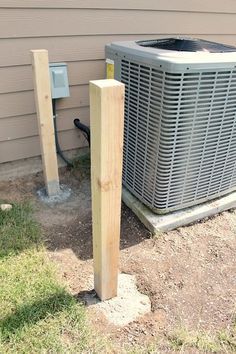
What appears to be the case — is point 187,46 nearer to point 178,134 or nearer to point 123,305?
point 178,134

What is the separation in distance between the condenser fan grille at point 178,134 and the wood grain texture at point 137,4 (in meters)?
0.64

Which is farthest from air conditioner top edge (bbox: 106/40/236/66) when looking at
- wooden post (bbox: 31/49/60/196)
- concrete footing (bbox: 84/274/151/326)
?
concrete footing (bbox: 84/274/151/326)

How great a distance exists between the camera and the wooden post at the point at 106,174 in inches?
50.1

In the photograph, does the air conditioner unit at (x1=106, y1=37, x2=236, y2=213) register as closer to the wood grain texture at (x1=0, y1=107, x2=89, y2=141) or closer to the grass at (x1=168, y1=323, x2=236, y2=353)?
the wood grain texture at (x1=0, y1=107, x2=89, y2=141)

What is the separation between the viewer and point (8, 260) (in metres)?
1.94

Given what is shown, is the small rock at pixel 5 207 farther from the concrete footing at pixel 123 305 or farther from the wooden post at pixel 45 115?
the concrete footing at pixel 123 305

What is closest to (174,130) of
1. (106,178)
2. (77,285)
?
(106,178)

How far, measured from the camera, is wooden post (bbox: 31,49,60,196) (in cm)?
212

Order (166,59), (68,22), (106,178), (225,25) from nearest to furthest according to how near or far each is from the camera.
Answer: (106,178) → (166,59) → (68,22) → (225,25)

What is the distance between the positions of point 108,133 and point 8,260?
1.04m

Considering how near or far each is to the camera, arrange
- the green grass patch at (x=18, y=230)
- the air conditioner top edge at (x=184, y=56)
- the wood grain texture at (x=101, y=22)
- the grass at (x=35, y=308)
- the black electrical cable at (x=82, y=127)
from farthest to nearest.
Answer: the black electrical cable at (x=82, y=127)
the wood grain texture at (x=101, y=22)
the green grass patch at (x=18, y=230)
the air conditioner top edge at (x=184, y=56)
the grass at (x=35, y=308)

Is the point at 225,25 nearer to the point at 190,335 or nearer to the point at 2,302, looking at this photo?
the point at 190,335

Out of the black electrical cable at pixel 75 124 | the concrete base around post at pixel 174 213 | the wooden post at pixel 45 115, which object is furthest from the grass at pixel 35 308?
the black electrical cable at pixel 75 124

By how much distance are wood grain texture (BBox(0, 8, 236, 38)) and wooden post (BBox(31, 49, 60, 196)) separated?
1.26 feet
